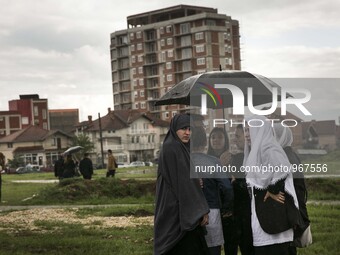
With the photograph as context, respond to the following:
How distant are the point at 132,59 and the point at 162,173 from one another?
130 metres

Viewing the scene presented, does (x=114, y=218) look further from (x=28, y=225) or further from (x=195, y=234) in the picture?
(x=195, y=234)

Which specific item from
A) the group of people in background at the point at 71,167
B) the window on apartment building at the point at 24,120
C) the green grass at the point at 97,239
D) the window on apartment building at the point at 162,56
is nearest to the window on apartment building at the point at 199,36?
the window on apartment building at the point at 162,56

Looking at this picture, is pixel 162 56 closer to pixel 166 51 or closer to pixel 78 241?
pixel 166 51

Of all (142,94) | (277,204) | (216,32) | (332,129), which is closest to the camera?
(277,204)

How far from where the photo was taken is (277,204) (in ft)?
21.9

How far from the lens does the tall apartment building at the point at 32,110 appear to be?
506 feet

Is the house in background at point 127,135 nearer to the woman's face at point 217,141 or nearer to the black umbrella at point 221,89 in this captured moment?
the black umbrella at point 221,89

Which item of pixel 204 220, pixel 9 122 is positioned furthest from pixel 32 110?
pixel 204 220

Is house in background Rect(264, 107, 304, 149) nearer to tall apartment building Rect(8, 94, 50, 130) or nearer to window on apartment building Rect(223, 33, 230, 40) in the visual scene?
window on apartment building Rect(223, 33, 230, 40)

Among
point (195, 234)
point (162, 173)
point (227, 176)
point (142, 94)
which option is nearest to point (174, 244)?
point (195, 234)

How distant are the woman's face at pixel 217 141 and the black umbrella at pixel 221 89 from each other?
1.72 m

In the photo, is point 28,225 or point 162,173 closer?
point 162,173

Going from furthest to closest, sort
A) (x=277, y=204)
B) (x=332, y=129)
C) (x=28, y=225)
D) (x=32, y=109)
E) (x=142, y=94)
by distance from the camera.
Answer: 1. (x=32, y=109)
2. (x=142, y=94)
3. (x=28, y=225)
4. (x=332, y=129)
5. (x=277, y=204)

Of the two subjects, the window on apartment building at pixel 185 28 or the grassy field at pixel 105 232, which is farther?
the window on apartment building at pixel 185 28
